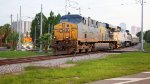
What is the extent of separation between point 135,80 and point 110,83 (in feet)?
4.20

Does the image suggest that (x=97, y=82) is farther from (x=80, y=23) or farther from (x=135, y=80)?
(x=80, y=23)

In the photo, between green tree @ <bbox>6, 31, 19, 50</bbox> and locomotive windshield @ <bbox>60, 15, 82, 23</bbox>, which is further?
green tree @ <bbox>6, 31, 19, 50</bbox>

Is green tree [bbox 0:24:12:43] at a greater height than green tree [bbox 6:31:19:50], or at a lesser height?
greater

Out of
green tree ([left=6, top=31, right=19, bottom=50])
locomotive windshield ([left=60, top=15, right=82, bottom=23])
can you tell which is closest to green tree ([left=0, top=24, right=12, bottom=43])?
green tree ([left=6, top=31, right=19, bottom=50])

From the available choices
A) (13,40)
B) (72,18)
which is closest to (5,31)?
(13,40)

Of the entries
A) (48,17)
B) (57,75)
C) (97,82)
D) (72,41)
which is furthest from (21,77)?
(48,17)

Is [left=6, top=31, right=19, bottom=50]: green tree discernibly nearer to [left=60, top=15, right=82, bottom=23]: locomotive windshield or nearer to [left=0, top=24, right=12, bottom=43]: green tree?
[left=0, top=24, right=12, bottom=43]: green tree

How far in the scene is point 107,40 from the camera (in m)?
44.8

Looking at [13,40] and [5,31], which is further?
[5,31]

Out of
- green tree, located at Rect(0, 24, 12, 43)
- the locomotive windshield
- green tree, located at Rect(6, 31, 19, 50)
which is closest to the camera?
the locomotive windshield

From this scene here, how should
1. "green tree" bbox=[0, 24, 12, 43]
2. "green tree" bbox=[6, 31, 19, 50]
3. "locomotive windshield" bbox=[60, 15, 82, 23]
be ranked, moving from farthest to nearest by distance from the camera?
1. "green tree" bbox=[0, 24, 12, 43]
2. "green tree" bbox=[6, 31, 19, 50]
3. "locomotive windshield" bbox=[60, 15, 82, 23]

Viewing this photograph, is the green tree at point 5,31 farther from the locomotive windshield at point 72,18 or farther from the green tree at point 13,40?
the locomotive windshield at point 72,18

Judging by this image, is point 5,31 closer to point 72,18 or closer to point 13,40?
point 13,40

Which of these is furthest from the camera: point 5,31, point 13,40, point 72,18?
point 5,31
